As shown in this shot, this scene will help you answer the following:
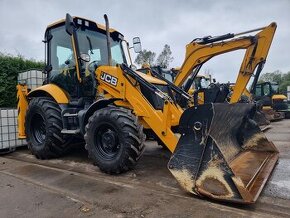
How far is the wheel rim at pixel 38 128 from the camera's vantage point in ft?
20.7

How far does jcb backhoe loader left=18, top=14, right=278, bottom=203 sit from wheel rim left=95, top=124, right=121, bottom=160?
0.02 meters

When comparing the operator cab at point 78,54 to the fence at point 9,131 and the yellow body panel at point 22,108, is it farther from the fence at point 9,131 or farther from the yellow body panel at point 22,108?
the fence at point 9,131

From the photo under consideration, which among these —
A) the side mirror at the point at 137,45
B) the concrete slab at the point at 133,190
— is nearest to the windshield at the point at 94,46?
the side mirror at the point at 137,45

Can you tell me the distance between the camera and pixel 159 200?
3.54m

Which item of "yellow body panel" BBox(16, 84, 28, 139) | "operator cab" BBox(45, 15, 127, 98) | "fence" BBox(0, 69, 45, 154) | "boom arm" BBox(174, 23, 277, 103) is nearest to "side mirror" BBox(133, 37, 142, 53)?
"operator cab" BBox(45, 15, 127, 98)

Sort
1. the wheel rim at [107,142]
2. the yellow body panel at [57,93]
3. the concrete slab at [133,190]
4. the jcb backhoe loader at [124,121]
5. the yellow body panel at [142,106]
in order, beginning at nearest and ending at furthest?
the concrete slab at [133,190]
the jcb backhoe loader at [124,121]
the yellow body panel at [142,106]
the wheel rim at [107,142]
the yellow body panel at [57,93]

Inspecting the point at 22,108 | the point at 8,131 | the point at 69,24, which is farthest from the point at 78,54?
the point at 8,131

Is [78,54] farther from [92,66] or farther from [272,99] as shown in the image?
[272,99]

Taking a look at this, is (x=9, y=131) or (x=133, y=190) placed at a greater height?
(x=9, y=131)

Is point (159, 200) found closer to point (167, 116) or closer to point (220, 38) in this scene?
point (167, 116)

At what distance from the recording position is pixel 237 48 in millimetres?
6578

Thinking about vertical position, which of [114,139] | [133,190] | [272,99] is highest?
[272,99]

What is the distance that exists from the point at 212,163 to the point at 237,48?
398 centimetres

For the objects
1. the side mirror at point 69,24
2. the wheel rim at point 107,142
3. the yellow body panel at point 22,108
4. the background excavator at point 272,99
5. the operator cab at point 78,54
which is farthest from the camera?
the background excavator at point 272,99
